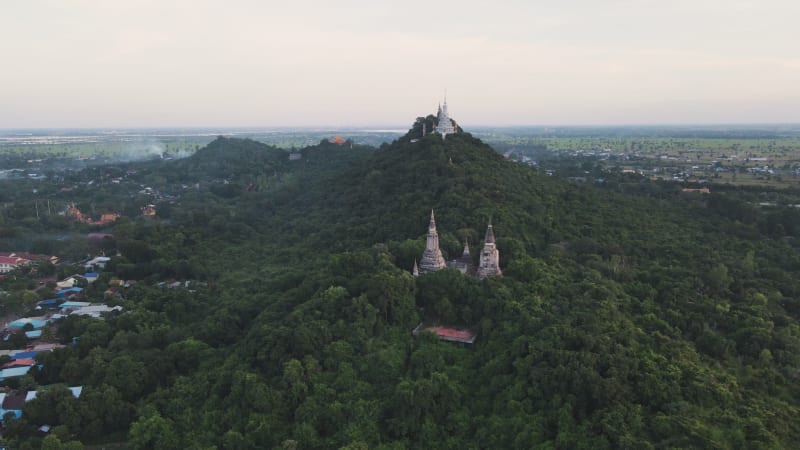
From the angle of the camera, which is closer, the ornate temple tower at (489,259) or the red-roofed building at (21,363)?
the red-roofed building at (21,363)

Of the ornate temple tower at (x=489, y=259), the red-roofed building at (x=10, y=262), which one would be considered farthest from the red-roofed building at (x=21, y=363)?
the ornate temple tower at (x=489, y=259)

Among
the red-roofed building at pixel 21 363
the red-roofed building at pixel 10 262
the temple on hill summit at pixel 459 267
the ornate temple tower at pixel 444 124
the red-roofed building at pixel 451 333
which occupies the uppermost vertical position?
the ornate temple tower at pixel 444 124

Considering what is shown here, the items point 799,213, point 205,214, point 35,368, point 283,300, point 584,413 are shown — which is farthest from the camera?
point 205,214

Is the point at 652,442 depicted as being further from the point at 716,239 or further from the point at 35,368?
the point at 716,239

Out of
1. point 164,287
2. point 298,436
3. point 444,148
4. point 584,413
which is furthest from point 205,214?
point 584,413

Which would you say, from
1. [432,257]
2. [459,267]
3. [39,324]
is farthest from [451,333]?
[39,324]

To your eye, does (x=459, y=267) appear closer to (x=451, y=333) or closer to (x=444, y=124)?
(x=451, y=333)

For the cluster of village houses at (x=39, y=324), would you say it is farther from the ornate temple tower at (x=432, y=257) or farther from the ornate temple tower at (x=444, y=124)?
the ornate temple tower at (x=444, y=124)
